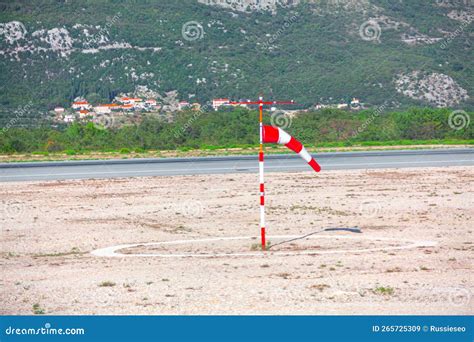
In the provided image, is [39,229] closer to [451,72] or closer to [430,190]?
[430,190]

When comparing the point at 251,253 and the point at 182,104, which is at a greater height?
the point at 182,104

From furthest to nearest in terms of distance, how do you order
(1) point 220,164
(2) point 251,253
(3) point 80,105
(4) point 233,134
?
(3) point 80,105
(4) point 233,134
(1) point 220,164
(2) point 251,253

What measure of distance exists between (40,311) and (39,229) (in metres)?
8.93

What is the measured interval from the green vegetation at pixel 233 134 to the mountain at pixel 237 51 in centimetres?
2390

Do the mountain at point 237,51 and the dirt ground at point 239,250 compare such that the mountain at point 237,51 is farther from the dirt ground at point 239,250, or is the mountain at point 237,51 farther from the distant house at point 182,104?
the dirt ground at point 239,250

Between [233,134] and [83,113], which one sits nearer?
[233,134]

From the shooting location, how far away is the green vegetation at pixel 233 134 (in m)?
58.1

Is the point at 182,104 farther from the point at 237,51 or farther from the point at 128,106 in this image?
the point at 237,51

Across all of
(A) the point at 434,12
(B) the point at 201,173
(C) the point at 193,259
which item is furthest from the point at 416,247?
(A) the point at 434,12

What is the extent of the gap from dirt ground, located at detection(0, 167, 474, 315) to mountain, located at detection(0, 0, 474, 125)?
219ft

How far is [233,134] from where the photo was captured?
63.5 m

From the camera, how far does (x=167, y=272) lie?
1307cm

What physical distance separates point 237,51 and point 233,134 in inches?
1938

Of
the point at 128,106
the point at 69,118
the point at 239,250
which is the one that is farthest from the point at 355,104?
the point at 239,250
